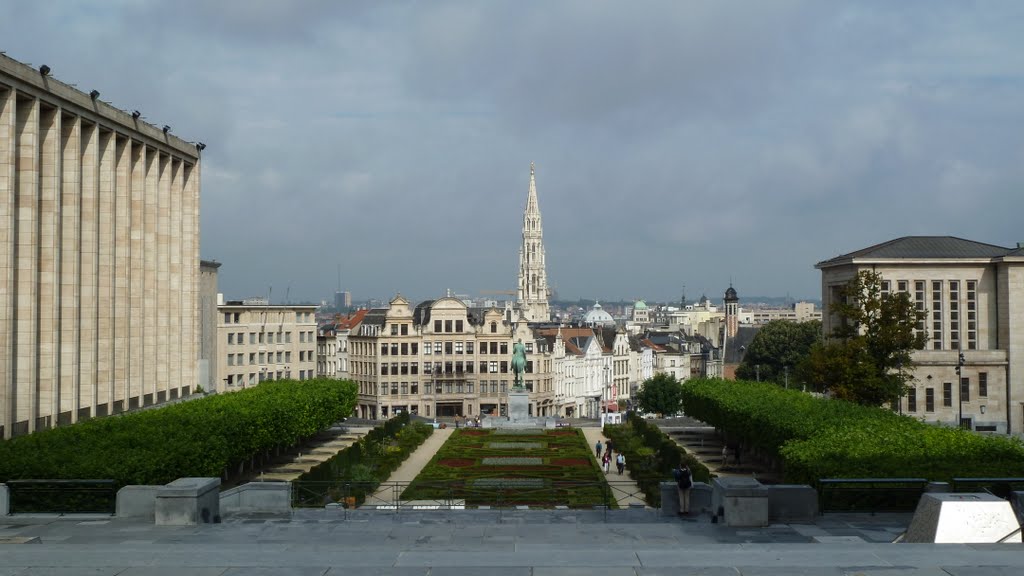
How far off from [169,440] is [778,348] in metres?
132

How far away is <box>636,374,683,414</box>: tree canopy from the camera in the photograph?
505 feet

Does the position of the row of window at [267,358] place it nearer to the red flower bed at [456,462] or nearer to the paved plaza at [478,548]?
the red flower bed at [456,462]

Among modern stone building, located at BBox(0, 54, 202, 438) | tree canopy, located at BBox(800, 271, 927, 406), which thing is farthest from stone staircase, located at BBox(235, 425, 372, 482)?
tree canopy, located at BBox(800, 271, 927, 406)

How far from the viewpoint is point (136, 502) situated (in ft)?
101

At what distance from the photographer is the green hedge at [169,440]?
129ft

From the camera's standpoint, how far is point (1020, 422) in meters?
98.0

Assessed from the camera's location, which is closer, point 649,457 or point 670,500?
point 670,500

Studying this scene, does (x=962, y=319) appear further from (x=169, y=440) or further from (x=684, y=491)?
(x=169, y=440)

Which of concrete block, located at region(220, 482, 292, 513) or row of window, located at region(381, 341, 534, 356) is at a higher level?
Answer: row of window, located at region(381, 341, 534, 356)

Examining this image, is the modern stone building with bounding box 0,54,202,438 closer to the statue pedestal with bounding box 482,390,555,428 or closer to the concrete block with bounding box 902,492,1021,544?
the statue pedestal with bounding box 482,390,555,428

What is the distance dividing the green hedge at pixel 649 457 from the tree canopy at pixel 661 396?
5780cm

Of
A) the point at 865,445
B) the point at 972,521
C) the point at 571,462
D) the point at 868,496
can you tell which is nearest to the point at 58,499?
the point at 868,496

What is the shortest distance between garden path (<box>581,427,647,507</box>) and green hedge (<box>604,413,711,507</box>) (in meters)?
0.51

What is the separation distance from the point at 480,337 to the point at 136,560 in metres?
133
